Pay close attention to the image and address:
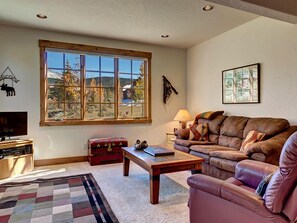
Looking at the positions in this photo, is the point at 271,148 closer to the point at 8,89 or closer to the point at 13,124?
the point at 13,124

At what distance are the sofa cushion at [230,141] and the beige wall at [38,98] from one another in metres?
1.76

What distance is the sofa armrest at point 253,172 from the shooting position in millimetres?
1880

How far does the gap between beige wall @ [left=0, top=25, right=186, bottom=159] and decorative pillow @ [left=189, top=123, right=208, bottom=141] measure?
1277mm

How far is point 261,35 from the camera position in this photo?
368 centimetres

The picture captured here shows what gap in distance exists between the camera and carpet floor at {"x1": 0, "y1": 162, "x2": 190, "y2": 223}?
2273 mm

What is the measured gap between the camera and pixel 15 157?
3.66 m

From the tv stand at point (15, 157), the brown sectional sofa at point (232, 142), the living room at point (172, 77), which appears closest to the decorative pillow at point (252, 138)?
the brown sectional sofa at point (232, 142)

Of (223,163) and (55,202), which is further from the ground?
(223,163)

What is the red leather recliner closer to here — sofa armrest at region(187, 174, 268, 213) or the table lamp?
sofa armrest at region(187, 174, 268, 213)

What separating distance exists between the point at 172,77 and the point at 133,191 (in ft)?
11.0

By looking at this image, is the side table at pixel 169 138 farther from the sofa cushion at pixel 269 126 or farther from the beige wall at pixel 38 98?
the sofa cushion at pixel 269 126

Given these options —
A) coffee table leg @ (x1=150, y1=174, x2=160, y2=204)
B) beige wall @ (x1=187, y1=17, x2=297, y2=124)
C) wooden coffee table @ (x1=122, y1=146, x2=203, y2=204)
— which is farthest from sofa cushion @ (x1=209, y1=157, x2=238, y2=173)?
beige wall @ (x1=187, y1=17, x2=297, y2=124)

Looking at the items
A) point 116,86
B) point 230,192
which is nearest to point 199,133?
point 116,86

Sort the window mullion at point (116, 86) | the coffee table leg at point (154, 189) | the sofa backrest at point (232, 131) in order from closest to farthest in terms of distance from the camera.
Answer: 1. the coffee table leg at point (154, 189)
2. the sofa backrest at point (232, 131)
3. the window mullion at point (116, 86)
